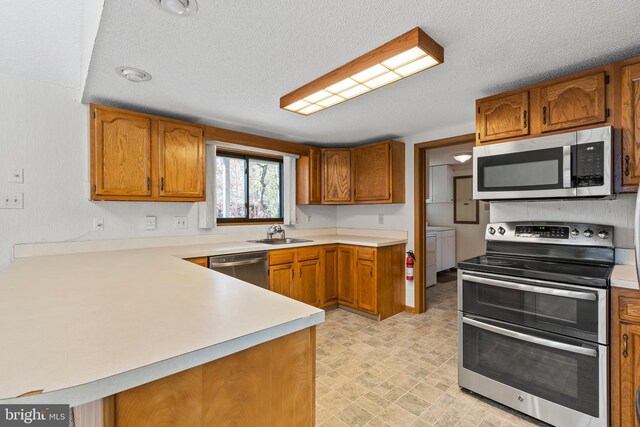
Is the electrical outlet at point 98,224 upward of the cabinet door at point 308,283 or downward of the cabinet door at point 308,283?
upward

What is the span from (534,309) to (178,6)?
8.13ft

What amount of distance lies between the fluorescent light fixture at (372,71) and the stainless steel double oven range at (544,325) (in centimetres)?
136

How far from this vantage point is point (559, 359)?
1664 millimetres

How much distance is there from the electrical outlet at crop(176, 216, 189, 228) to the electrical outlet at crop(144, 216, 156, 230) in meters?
0.22

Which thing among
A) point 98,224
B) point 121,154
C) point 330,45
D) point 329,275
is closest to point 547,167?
point 330,45

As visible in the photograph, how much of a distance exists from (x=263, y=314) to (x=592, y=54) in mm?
2355

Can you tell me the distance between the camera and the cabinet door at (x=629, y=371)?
147 centimetres

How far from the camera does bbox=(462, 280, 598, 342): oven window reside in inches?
62.5

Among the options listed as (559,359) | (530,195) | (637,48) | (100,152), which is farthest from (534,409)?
(100,152)

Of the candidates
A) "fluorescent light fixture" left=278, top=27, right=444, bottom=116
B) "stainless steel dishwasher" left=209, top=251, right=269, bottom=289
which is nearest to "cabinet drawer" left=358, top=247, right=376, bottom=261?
"stainless steel dishwasher" left=209, top=251, right=269, bottom=289

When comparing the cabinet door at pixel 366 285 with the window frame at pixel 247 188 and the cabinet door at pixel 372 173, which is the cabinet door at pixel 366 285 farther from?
the window frame at pixel 247 188

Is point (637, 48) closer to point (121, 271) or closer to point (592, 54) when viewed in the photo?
point (592, 54)

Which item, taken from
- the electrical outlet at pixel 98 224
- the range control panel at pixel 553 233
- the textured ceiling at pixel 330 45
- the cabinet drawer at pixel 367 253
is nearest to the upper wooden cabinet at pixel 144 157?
the textured ceiling at pixel 330 45

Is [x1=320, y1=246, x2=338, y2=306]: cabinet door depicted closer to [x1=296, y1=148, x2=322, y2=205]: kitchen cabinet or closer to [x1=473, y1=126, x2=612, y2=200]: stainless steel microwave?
[x1=296, y1=148, x2=322, y2=205]: kitchen cabinet
